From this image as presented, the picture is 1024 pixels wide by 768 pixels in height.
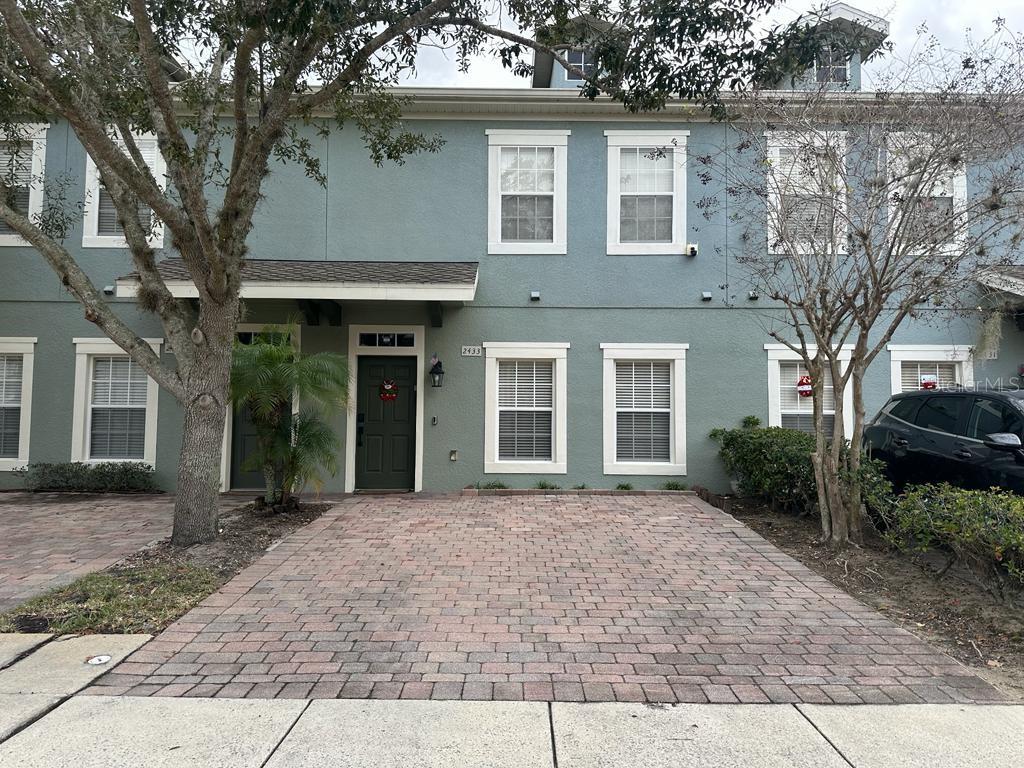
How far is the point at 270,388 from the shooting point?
24.5ft

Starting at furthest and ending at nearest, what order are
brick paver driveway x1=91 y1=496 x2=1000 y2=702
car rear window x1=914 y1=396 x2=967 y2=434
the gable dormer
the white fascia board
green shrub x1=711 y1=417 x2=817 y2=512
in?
the white fascia board
green shrub x1=711 y1=417 x2=817 y2=512
car rear window x1=914 y1=396 x2=967 y2=434
the gable dormer
brick paver driveway x1=91 y1=496 x2=1000 y2=702

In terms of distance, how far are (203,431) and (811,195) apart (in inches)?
269

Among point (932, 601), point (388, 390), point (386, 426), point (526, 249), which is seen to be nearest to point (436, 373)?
point (388, 390)

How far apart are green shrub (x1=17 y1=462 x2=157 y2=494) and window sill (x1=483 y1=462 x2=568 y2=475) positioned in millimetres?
5337

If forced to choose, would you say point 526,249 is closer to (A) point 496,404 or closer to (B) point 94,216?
(A) point 496,404

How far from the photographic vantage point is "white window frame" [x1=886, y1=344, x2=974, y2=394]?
951 centimetres

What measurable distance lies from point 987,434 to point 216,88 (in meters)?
8.78

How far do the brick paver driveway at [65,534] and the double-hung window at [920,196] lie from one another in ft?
26.9

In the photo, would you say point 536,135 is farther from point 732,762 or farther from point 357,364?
point 732,762

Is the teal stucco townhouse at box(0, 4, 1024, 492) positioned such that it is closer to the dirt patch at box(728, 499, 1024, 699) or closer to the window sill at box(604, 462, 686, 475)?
the window sill at box(604, 462, 686, 475)

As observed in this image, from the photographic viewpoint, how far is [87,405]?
969 cm

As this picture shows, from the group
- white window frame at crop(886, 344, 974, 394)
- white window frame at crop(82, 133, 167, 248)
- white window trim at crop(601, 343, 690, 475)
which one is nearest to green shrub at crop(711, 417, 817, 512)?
white window trim at crop(601, 343, 690, 475)

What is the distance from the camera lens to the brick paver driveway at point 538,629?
3.47m

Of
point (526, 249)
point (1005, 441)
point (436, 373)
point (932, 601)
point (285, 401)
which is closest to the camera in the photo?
point (932, 601)
